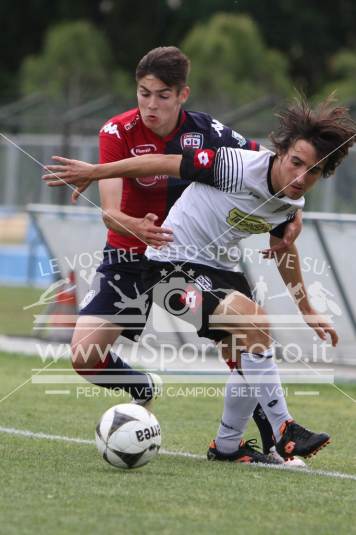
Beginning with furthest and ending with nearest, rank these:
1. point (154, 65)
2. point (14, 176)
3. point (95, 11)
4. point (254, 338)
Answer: point (95, 11) < point (14, 176) < point (154, 65) < point (254, 338)

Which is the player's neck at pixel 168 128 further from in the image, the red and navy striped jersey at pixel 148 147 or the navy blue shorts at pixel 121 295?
the navy blue shorts at pixel 121 295

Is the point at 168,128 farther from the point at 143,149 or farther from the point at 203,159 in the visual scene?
the point at 203,159

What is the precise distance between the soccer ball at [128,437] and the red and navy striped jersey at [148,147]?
4.11 feet

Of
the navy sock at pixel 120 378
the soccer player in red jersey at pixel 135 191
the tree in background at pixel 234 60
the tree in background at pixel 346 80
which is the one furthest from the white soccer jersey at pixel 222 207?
the tree in background at pixel 234 60

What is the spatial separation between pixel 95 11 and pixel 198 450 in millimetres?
47035

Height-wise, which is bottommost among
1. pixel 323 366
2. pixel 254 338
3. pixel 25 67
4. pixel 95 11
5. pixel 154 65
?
pixel 323 366

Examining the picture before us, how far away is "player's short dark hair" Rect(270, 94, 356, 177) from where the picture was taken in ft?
20.7

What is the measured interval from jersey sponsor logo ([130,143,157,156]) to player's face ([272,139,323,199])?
1213 millimetres

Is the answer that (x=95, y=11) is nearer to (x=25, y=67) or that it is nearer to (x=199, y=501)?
(x=25, y=67)

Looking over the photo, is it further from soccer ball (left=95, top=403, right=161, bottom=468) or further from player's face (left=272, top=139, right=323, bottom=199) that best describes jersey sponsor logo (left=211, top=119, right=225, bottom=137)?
soccer ball (left=95, top=403, right=161, bottom=468)

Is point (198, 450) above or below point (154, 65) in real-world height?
below

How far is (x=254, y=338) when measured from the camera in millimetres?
6449

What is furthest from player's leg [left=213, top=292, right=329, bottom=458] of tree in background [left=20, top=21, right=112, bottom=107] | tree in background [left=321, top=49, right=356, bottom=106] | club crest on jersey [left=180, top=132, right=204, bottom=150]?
tree in background [left=20, top=21, right=112, bottom=107]

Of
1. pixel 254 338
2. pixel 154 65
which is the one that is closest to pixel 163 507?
pixel 254 338
